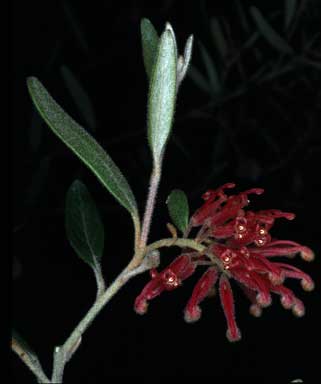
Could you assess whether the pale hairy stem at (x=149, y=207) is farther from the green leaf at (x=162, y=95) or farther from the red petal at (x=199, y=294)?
the red petal at (x=199, y=294)

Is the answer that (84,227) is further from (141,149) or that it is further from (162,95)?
(141,149)

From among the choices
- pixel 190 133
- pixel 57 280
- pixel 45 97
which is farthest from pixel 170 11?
pixel 45 97

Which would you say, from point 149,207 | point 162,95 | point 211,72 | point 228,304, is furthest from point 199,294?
point 211,72

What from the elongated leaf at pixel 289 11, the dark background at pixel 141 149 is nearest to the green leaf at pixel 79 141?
the dark background at pixel 141 149

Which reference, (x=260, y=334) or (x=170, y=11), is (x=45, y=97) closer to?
(x=170, y=11)

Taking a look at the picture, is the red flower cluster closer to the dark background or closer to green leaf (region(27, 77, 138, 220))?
green leaf (region(27, 77, 138, 220))

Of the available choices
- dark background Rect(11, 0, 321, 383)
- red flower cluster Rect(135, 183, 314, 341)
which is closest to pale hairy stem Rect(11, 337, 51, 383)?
red flower cluster Rect(135, 183, 314, 341)

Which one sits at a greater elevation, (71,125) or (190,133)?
(71,125)
